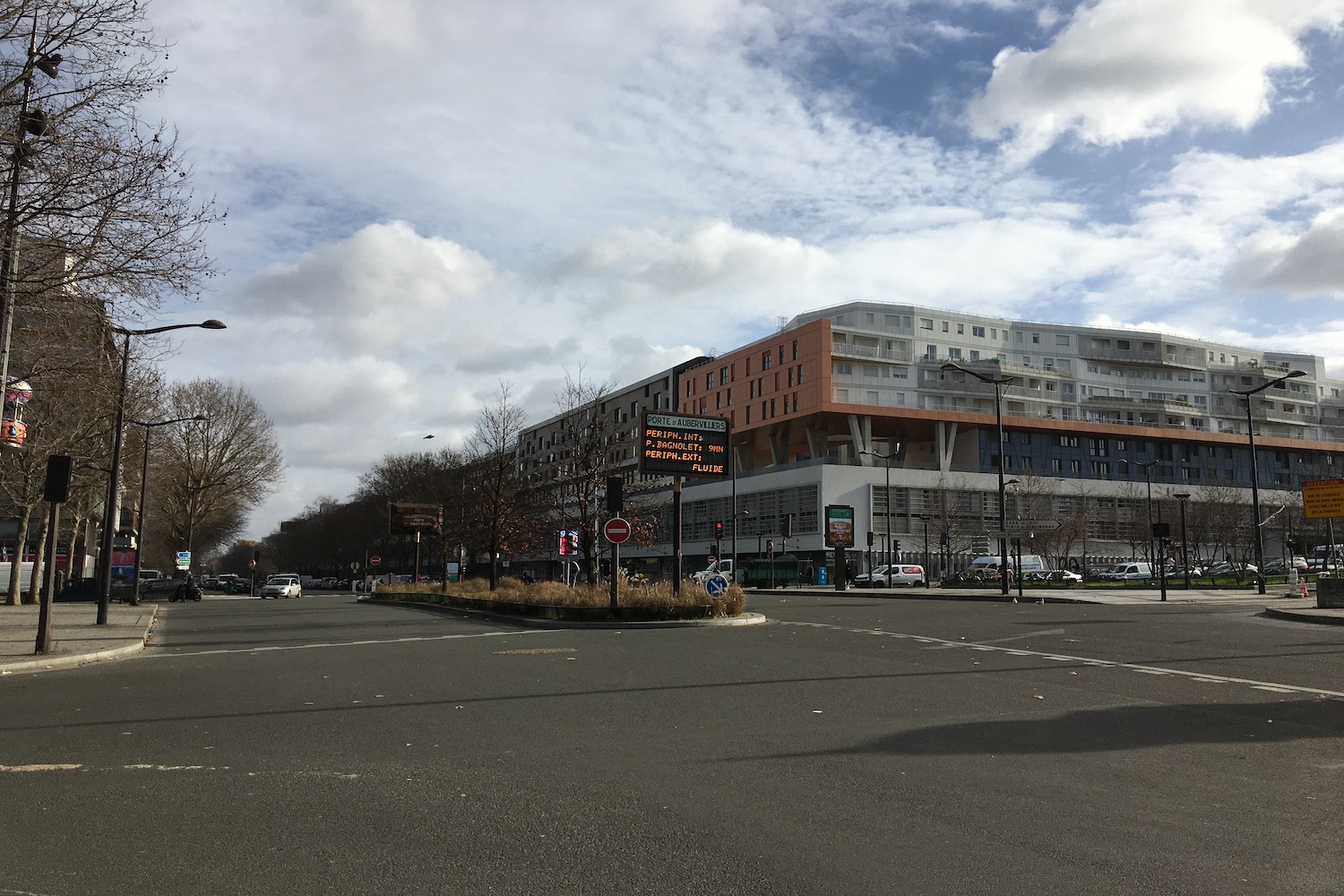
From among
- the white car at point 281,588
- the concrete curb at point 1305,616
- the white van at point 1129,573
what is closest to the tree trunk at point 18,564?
the white car at point 281,588

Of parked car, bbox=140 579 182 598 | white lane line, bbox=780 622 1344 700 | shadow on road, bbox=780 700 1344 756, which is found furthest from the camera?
parked car, bbox=140 579 182 598

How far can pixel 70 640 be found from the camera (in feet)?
62.8

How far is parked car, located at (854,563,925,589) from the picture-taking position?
61.8m

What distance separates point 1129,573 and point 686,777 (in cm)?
6006

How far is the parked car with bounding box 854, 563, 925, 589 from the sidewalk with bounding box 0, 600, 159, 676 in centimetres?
4337

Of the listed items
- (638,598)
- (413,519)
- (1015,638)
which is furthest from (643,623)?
(413,519)

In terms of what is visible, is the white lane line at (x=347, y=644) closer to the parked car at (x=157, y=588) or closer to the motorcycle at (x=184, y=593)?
the parked car at (x=157, y=588)

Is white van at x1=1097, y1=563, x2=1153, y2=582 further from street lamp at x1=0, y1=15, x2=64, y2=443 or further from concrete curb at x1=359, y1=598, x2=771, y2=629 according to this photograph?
street lamp at x1=0, y1=15, x2=64, y2=443

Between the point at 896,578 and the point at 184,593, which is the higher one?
the point at 896,578

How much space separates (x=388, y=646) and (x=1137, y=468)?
90627mm

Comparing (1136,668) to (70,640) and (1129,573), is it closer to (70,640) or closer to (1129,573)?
(70,640)

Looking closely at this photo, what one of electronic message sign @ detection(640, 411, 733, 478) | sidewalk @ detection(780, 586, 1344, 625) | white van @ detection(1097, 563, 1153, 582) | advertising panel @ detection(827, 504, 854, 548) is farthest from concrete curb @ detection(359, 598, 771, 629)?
white van @ detection(1097, 563, 1153, 582)

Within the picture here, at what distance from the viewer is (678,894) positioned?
4.42 meters

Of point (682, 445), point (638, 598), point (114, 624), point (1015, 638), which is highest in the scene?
point (682, 445)
